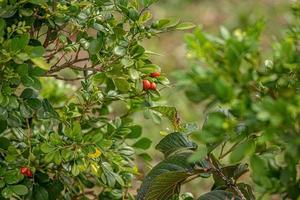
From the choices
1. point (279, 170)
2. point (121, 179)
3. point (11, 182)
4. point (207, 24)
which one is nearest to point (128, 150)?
point (121, 179)

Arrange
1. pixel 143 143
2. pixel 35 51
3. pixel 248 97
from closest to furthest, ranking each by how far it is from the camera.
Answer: pixel 248 97 < pixel 35 51 < pixel 143 143

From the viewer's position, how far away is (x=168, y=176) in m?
1.70

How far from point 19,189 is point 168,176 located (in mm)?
422

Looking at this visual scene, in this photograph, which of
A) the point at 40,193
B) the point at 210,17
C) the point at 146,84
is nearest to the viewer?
the point at 146,84

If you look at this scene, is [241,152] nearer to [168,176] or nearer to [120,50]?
[168,176]

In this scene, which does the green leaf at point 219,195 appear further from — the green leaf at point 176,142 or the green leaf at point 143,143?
the green leaf at point 143,143

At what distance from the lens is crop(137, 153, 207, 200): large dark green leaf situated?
5.61 feet

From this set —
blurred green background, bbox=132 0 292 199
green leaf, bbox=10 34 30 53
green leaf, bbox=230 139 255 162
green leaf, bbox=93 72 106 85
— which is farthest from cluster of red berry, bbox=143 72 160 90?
blurred green background, bbox=132 0 292 199

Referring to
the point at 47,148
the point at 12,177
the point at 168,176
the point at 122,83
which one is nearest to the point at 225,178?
the point at 168,176

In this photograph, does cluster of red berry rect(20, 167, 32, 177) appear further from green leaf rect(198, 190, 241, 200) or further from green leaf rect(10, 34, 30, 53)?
green leaf rect(198, 190, 241, 200)

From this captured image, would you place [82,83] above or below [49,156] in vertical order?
above

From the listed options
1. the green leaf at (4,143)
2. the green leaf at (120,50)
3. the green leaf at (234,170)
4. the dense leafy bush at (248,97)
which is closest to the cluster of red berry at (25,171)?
the green leaf at (4,143)

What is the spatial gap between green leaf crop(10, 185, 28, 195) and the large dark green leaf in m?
0.34

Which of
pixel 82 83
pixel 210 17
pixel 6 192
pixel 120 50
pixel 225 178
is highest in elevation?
pixel 120 50
